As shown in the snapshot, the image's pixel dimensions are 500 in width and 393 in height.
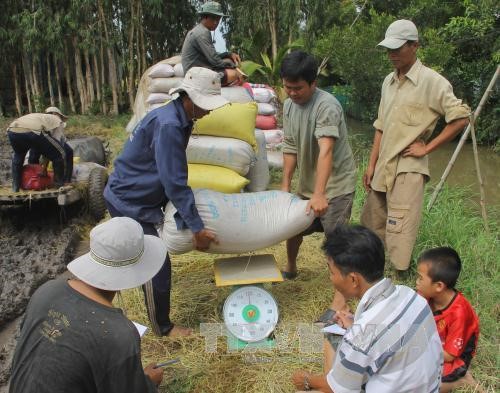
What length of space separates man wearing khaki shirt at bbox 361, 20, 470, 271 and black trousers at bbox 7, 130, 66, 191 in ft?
11.3

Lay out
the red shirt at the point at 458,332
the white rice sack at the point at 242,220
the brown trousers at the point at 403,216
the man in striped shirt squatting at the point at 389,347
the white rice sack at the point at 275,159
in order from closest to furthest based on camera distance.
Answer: the man in striped shirt squatting at the point at 389,347 → the red shirt at the point at 458,332 → the white rice sack at the point at 242,220 → the brown trousers at the point at 403,216 → the white rice sack at the point at 275,159

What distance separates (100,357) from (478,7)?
7621 mm

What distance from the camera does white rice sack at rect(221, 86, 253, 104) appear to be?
178 inches

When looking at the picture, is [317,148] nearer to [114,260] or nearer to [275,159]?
[114,260]

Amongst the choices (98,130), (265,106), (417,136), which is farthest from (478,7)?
(98,130)

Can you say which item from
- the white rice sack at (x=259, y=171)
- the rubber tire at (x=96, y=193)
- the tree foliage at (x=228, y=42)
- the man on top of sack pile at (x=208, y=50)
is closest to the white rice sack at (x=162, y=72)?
the rubber tire at (x=96, y=193)

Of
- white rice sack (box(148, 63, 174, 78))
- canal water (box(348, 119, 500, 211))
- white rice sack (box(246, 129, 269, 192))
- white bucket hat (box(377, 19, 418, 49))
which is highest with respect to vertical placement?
white bucket hat (box(377, 19, 418, 49))

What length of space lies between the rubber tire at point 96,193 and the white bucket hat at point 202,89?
10.7ft

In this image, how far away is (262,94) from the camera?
6.01 meters

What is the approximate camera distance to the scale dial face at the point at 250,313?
2.40 metres

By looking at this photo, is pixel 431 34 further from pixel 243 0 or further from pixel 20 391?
pixel 20 391

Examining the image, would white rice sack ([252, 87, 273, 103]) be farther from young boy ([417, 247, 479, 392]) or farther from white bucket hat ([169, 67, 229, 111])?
young boy ([417, 247, 479, 392])

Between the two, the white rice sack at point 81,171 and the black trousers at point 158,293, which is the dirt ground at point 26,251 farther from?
the black trousers at point 158,293

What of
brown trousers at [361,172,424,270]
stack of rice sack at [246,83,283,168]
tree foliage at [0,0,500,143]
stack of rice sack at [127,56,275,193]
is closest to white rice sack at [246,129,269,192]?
stack of rice sack at [127,56,275,193]
